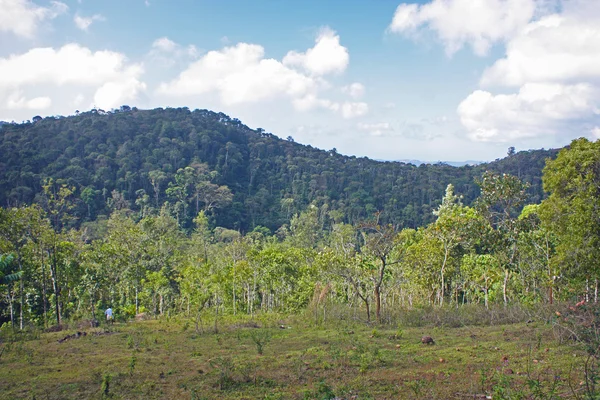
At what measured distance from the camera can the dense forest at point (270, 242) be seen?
1507cm

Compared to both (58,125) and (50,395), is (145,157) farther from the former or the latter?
(50,395)

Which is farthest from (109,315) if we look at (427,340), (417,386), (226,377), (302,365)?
(417,386)

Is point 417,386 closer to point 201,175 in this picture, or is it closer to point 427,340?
point 427,340

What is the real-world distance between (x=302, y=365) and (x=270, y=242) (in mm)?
25508

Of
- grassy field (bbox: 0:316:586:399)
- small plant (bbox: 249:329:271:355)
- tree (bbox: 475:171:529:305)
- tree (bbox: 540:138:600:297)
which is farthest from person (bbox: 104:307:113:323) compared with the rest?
tree (bbox: 540:138:600:297)

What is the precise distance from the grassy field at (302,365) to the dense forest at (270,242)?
2648 millimetres

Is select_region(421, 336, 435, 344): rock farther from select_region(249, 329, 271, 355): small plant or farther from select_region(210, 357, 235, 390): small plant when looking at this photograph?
select_region(210, 357, 235, 390): small plant

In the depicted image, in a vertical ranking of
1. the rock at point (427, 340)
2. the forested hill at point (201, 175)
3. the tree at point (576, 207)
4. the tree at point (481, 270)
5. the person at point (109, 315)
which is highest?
the forested hill at point (201, 175)

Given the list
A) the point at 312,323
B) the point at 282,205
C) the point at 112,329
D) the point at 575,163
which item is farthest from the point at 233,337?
the point at 282,205

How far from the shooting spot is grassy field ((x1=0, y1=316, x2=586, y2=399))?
8.17 m

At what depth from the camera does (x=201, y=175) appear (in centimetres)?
7031

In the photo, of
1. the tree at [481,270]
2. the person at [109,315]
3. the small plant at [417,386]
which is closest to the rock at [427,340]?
the small plant at [417,386]

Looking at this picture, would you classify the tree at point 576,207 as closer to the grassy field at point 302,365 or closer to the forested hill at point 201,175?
the grassy field at point 302,365

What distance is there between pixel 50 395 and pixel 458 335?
1088cm
